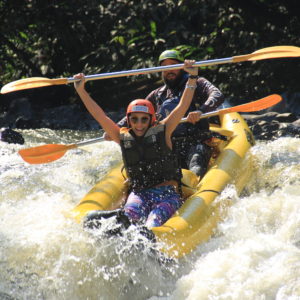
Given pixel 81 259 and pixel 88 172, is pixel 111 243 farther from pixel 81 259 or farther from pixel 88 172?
pixel 88 172

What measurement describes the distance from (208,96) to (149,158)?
1.73m

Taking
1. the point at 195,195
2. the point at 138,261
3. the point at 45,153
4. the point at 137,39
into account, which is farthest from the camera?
the point at 137,39

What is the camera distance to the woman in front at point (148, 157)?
4.55 metres

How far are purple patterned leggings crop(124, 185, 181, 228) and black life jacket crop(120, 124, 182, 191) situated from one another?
0.08 m

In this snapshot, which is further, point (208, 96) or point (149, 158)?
point (208, 96)

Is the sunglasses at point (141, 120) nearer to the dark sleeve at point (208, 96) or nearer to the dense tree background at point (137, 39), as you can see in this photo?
the dark sleeve at point (208, 96)

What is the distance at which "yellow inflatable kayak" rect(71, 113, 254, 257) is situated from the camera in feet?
13.8

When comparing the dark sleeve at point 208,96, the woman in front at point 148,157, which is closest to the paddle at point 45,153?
the woman in front at point 148,157

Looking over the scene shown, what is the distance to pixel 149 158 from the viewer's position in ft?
15.0

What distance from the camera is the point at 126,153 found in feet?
15.2

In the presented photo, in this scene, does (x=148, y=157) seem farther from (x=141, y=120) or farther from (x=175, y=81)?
(x=175, y=81)

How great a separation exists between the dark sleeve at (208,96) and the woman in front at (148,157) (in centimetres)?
112

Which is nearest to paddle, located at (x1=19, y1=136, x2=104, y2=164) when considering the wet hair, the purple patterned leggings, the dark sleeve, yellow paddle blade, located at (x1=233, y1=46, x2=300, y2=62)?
the purple patterned leggings

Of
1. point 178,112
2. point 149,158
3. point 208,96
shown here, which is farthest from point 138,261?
point 208,96
